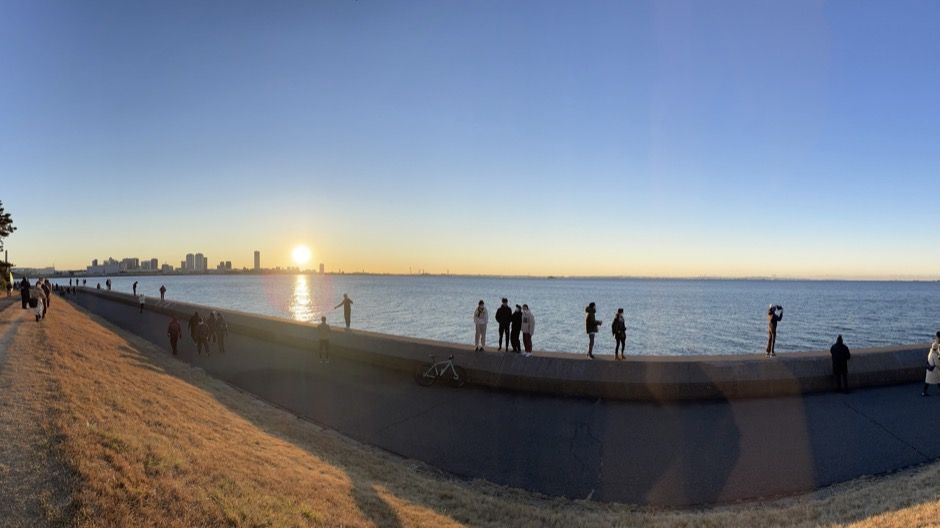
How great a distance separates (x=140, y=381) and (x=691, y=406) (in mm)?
12068

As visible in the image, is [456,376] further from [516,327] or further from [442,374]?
[516,327]

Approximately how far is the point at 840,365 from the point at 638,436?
626 centimetres

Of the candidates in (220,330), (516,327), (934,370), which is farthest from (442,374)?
(934,370)

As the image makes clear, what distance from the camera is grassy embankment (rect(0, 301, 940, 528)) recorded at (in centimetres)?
457

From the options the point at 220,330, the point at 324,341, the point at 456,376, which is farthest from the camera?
the point at 220,330

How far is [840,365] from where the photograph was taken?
11086mm

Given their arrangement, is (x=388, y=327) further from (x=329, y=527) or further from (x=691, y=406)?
(x=329, y=527)

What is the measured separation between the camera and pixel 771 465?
24.4 ft

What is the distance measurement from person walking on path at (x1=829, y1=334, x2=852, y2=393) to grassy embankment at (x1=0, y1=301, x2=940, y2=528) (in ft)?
14.1

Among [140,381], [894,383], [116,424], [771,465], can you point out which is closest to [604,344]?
[894,383]

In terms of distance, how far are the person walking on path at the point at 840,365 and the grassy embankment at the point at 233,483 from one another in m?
4.29

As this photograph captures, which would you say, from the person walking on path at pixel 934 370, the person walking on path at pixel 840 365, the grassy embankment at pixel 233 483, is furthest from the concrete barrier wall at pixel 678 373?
the grassy embankment at pixel 233 483

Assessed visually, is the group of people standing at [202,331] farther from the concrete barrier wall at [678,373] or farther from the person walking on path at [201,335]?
the concrete barrier wall at [678,373]

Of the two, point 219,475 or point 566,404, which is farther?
point 566,404
